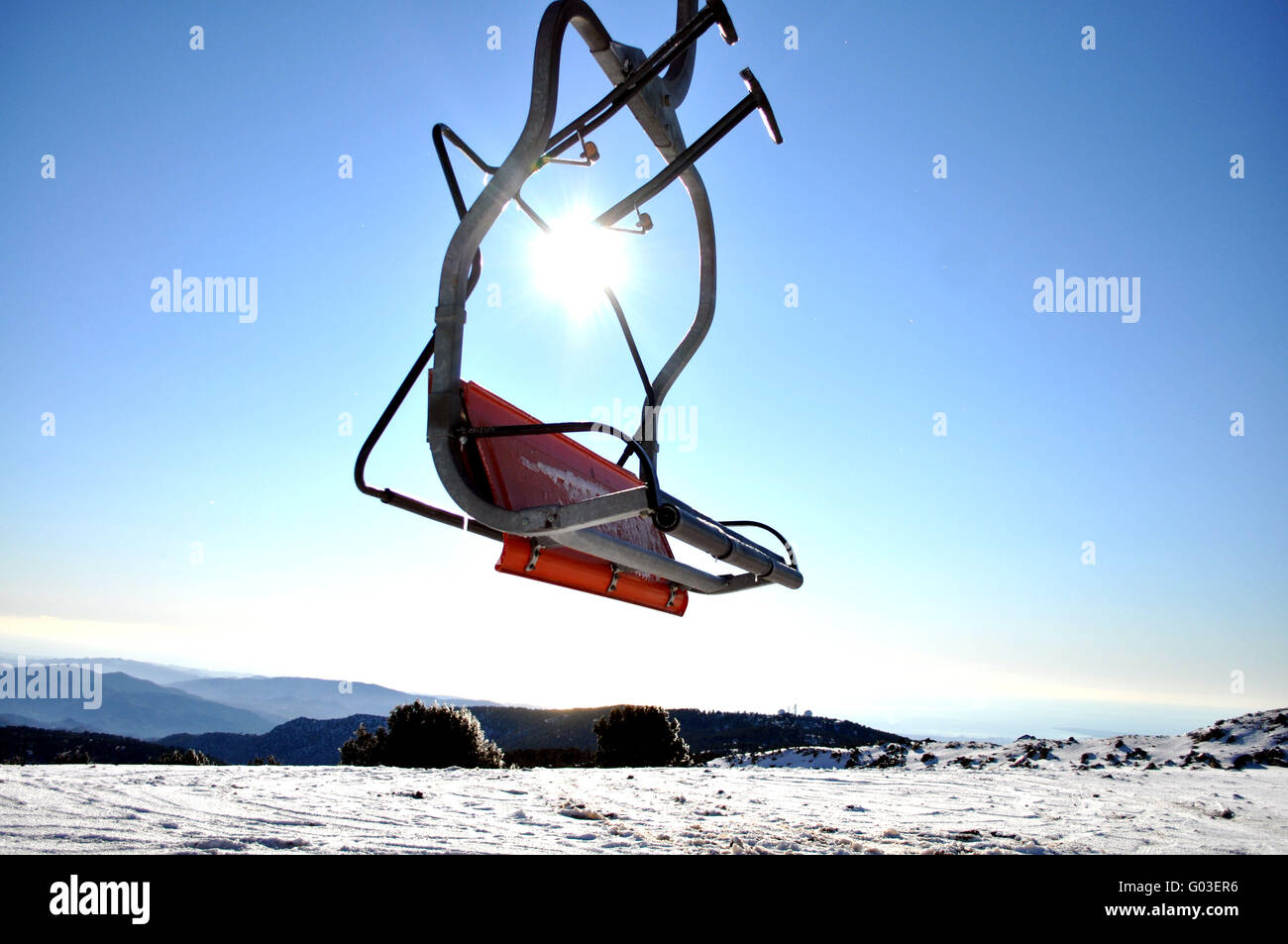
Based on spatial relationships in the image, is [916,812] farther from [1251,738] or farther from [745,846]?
[1251,738]

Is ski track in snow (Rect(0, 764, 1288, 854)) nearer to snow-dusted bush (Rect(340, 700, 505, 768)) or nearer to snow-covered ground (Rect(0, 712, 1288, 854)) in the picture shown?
snow-covered ground (Rect(0, 712, 1288, 854))

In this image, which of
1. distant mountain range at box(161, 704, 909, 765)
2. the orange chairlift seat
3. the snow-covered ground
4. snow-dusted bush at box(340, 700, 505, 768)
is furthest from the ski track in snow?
distant mountain range at box(161, 704, 909, 765)

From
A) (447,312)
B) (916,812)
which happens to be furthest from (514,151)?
(916,812)

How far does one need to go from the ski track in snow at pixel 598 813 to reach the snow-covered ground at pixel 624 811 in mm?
24

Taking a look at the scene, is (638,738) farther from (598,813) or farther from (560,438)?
(560,438)

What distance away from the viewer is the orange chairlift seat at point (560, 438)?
2965mm

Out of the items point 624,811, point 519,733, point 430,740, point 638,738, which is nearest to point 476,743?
point 430,740

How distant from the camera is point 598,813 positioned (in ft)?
19.0

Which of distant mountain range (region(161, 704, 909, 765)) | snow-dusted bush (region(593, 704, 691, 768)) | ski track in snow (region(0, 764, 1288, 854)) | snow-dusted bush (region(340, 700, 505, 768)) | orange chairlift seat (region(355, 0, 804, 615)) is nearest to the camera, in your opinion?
orange chairlift seat (region(355, 0, 804, 615))

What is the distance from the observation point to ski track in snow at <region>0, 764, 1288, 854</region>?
14.0 feet

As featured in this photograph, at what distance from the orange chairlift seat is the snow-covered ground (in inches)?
71.6

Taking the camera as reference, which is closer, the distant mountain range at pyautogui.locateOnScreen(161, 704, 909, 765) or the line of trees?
the line of trees

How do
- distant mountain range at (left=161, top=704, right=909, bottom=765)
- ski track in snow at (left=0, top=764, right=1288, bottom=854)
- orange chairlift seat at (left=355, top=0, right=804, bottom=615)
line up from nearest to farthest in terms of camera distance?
orange chairlift seat at (left=355, top=0, right=804, bottom=615)
ski track in snow at (left=0, top=764, right=1288, bottom=854)
distant mountain range at (left=161, top=704, right=909, bottom=765)

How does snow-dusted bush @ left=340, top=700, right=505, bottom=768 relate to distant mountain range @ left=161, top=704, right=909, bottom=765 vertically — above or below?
above
